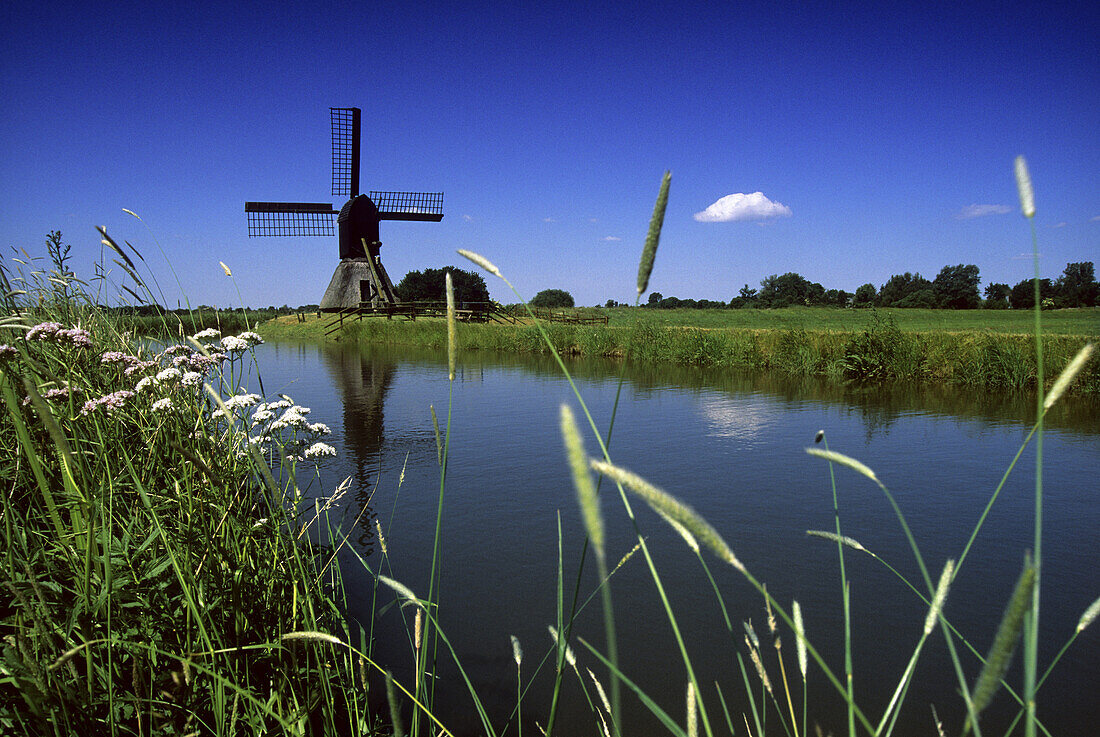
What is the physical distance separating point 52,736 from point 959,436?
10.0 meters

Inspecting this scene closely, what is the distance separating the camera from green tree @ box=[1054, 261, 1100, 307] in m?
33.6

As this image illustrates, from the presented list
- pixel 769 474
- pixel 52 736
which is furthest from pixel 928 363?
pixel 52 736

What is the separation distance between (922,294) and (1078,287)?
19720 millimetres

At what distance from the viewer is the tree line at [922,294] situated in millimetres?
36312

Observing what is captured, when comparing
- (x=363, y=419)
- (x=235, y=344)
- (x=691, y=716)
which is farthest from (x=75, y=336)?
(x=363, y=419)

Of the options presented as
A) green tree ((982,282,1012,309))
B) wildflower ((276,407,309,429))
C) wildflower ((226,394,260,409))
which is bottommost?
wildflower ((276,407,309,429))

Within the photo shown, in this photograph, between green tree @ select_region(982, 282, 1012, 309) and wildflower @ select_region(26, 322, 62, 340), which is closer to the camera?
wildflower @ select_region(26, 322, 62, 340)

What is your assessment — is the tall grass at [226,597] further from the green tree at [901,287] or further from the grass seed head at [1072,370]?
the green tree at [901,287]

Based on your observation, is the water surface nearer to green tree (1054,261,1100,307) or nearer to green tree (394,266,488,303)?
green tree (1054,261,1100,307)

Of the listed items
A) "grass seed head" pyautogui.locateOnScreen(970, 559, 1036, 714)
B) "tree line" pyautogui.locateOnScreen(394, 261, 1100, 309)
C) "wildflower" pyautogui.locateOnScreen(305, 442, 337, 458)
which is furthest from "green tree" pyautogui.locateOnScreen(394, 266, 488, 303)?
"grass seed head" pyautogui.locateOnScreen(970, 559, 1036, 714)

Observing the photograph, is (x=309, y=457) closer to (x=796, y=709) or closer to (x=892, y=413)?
(x=796, y=709)

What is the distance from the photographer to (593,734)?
9.68 feet

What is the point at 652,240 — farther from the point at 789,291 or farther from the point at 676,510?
the point at 789,291

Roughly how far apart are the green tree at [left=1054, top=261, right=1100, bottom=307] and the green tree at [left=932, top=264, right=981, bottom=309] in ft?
32.9
